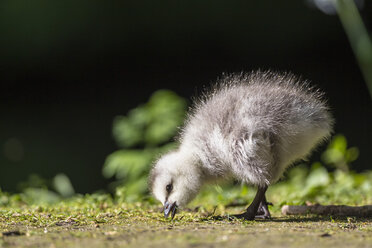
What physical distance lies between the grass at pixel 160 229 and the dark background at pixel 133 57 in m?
3.31

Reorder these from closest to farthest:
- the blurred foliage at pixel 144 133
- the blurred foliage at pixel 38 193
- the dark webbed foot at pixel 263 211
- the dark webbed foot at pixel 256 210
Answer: the dark webbed foot at pixel 256 210
the dark webbed foot at pixel 263 211
the blurred foliage at pixel 38 193
the blurred foliage at pixel 144 133

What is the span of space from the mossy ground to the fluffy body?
203 millimetres

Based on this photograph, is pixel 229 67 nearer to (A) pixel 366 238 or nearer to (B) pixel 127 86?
(B) pixel 127 86

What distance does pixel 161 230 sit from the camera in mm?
1929

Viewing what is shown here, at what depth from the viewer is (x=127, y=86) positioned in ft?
22.9

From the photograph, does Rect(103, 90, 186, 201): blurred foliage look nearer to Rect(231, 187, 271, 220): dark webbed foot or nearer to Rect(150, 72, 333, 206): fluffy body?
Rect(150, 72, 333, 206): fluffy body

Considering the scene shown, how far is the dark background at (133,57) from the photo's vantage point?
20.5ft

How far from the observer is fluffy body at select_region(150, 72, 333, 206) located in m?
2.36

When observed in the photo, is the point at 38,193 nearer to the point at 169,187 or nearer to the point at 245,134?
the point at 169,187

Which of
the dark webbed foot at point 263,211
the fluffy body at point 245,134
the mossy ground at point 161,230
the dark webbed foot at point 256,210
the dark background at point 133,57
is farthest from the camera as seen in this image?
the dark background at point 133,57

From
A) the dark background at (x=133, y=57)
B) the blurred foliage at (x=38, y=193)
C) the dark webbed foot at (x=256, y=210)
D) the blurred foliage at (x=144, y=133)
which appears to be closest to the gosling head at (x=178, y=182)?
the dark webbed foot at (x=256, y=210)


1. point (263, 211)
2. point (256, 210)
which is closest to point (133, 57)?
point (263, 211)

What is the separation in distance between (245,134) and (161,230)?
640mm

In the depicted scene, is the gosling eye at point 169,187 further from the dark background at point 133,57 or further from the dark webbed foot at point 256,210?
the dark background at point 133,57
